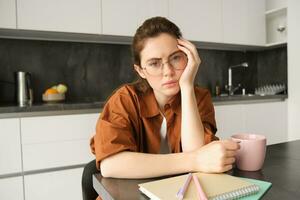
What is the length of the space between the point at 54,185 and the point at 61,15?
1.17m

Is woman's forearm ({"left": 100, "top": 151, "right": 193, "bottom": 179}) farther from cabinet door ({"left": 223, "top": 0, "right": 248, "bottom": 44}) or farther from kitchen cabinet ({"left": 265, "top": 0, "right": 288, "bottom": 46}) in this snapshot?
kitchen cabinet ({"left": 265, "top": 0, "right": 288, "bottom": 46})

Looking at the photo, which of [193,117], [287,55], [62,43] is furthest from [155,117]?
[287,55]

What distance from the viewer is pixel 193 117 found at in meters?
0.87

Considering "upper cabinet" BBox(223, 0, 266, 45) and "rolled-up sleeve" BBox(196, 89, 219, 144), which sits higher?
"upper cabinet" BBox(223, 0, 266, 45)

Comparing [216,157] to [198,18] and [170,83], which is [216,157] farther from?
[198,18]

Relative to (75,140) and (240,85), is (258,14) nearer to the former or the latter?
(240,85)

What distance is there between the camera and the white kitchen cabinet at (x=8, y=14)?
5.83 ft

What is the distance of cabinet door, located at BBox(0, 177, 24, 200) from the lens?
1.61 meters

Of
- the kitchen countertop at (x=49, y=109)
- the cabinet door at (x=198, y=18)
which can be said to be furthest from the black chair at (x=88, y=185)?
the cabinet door at (x=198, y=18)

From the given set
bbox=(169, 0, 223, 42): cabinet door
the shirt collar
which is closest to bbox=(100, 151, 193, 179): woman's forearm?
the shirt collar

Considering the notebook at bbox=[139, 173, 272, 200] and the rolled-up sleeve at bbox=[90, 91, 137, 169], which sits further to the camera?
the rolled-up sleeve at bbox=[90, 91, 137, 169]

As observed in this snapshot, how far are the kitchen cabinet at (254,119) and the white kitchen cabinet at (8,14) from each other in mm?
1686

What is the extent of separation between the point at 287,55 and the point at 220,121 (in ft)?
3.57

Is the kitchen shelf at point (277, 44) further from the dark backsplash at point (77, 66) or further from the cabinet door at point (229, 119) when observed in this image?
the cabinet door at point (229, 119)
